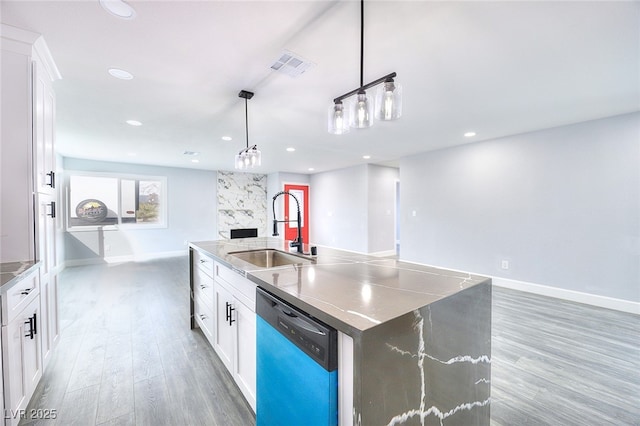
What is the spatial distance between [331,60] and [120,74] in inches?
69.6

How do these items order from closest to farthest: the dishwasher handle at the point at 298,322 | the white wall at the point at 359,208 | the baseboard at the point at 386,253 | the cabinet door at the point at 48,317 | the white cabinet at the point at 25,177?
the dishwasher handle at the point at 298,322, the white cabinet at the point at 25,177, the cabinet door at the point at 48,317, the white wall at the point at 359,208, the baseboard at the point at 386,253

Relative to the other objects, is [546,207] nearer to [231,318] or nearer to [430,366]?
[430,366]

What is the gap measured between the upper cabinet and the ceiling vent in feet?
5.06

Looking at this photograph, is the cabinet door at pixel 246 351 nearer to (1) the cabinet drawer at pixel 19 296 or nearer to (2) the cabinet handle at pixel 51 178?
(1) the cabinet drawer at pixel 19 296

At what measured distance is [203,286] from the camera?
237 centimetres

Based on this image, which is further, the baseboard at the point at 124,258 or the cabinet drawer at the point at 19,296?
the baseboard at the point at 124,258

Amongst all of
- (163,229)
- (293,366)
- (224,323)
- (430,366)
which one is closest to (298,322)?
(293,366)

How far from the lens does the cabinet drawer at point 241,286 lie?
144 cm

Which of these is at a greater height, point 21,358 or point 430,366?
point 430,366

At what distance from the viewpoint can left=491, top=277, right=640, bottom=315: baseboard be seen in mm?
3047

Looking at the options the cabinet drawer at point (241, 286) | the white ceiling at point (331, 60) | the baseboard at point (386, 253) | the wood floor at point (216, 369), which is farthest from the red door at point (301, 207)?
the cabinet drawer at point (241, 286)

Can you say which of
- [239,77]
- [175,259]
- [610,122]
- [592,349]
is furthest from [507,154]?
[175,259]

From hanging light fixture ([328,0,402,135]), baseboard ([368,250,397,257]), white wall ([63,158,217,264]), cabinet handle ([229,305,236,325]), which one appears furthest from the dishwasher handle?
white wall ([63,158,217,264])

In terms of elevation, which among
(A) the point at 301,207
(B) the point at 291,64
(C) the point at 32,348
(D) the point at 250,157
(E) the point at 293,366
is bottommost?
(C) the point at 32,348
